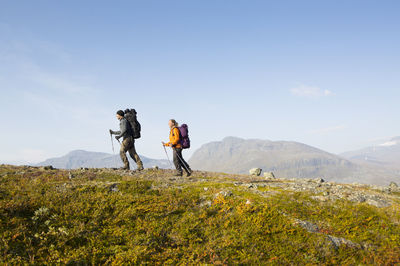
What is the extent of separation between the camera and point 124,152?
17.0m

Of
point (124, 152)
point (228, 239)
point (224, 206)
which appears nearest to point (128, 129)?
point (124, 152)

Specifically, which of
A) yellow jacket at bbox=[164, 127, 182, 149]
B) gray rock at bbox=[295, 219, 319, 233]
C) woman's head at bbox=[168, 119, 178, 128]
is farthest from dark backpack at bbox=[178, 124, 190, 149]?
gray rock at bbox=[295, 219, 319, 233]

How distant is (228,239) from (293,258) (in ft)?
5.44

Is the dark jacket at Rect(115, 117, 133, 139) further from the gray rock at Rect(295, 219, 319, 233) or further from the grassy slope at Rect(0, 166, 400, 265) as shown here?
the gray rock at Rect(295, 219, 319, 233)

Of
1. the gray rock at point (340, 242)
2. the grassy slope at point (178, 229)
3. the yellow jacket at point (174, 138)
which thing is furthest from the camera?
the yellow jacket at point (174, 138)

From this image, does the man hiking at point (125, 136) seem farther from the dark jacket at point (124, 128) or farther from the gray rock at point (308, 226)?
the gray rock at point (308, 226)

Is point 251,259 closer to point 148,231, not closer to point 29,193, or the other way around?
point 148,231

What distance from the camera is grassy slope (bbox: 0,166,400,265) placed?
5.33 m

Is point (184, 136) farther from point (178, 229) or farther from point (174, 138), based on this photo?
point (178, 229)

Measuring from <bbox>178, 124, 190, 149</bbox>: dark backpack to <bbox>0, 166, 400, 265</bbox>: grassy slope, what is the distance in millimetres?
6141

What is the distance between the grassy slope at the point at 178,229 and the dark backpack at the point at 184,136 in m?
6.14

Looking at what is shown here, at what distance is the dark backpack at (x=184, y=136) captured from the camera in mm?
14695

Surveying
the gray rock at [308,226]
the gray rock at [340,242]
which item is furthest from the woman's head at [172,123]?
the gray rock at [340,242]

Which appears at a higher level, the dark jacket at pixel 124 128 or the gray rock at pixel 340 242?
the dark jacket at pixel 124 128
